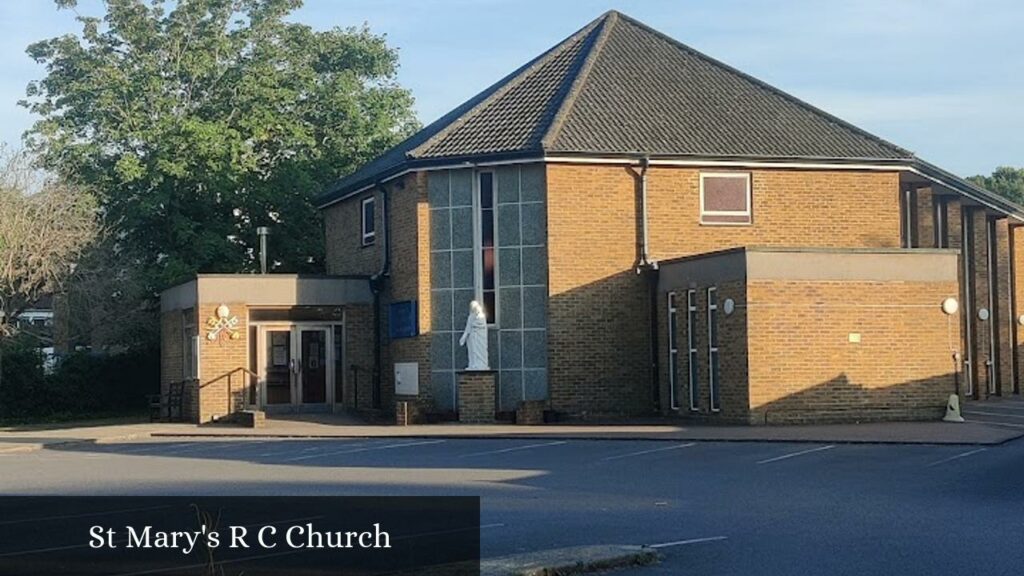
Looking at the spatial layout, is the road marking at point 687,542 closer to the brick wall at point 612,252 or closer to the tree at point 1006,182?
the brick wall at point 612,252

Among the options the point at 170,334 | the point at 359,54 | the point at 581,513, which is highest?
the point at 359,54

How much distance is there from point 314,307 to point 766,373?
44.6 ft

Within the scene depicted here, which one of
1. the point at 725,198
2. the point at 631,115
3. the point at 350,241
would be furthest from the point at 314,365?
the point at 725,198

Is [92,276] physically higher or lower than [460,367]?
higher

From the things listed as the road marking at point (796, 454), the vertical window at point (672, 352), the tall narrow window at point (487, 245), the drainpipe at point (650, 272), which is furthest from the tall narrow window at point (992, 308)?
the road marking at point (796, 454)

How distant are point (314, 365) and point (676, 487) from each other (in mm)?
20829

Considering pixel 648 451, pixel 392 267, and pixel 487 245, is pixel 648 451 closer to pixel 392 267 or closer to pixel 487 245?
pixel 487 245

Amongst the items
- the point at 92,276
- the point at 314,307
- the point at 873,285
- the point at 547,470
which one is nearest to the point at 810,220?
the point at 873,285

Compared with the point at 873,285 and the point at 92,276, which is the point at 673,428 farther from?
the point at 92,276

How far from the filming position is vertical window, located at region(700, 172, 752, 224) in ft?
107

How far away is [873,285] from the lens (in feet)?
91.9

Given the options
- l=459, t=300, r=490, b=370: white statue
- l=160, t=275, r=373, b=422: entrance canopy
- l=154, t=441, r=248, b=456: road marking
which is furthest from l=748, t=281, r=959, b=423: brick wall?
l=160, t=275, r=373, b=422: entrance canopy

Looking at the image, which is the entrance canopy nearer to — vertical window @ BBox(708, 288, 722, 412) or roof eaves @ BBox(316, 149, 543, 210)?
roof eaves @ BBox(316, 149, 543, 210)

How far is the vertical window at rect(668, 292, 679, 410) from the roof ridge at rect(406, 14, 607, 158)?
21.7ft
